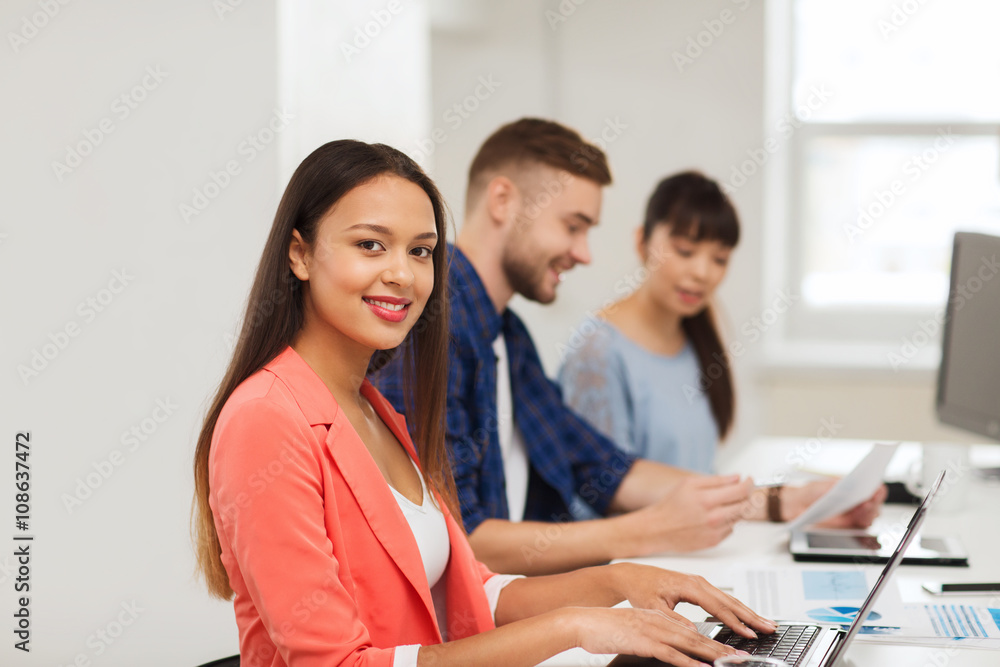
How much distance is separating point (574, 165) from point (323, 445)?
1.09 m

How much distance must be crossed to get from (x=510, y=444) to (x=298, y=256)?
916mm

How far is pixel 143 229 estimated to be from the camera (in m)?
1.26

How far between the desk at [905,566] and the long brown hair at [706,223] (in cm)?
26

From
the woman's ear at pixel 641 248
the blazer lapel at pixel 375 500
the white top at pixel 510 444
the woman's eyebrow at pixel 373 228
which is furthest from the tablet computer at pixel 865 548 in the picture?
the woman's ear at pixel 641 248

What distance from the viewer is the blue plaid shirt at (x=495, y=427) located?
5.16 feet

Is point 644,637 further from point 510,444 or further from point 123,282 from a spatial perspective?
point 510,444

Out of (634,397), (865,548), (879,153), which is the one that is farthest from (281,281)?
(879,153)

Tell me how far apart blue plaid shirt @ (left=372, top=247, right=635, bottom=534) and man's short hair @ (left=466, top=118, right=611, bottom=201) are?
0.24 meters

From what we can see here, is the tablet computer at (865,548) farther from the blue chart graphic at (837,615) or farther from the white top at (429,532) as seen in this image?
the white top at (429,532)

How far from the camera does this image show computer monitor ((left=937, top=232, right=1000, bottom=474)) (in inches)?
77.9

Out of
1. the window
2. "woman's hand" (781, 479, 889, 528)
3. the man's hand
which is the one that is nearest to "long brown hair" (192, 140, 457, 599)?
the man's hand

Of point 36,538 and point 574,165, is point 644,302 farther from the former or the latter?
point 36,538

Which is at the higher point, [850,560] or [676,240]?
[676,240]

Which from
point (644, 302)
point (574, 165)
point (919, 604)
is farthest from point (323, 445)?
point (644, 302)
